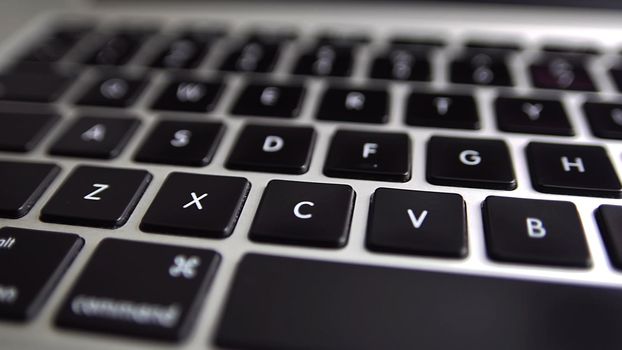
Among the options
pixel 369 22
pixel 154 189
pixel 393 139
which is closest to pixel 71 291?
pixel 154 189

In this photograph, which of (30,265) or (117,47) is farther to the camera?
(117,47)

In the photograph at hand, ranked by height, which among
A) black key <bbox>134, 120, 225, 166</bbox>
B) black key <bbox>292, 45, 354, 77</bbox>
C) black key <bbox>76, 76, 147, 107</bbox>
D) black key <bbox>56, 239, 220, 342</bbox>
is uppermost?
black key <bbox>292, 45, 354, 77</bbox>

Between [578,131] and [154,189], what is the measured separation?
226mm

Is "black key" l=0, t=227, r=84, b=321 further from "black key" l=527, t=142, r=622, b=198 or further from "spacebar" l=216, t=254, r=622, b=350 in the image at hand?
"black key" l=527, t=142, r=622, b=198

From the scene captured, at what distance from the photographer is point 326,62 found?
1.17 feet

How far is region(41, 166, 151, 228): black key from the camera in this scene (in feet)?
0.81

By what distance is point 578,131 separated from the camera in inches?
11.8

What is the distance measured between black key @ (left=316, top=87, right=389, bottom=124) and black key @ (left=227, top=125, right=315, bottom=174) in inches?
1.0

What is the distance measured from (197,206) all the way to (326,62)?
0.15 m

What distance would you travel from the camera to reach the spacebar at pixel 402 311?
0.65 ft

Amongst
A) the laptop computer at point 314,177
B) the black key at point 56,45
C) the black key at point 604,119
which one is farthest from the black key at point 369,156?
the black key at point 56,45

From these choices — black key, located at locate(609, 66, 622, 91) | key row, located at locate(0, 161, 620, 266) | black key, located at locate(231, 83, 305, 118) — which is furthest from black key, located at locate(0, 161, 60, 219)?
black key, located at locate(609, 66, 622, 91)

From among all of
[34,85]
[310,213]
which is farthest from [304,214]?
[34,85]

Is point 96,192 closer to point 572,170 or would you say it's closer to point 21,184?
point 21,184
